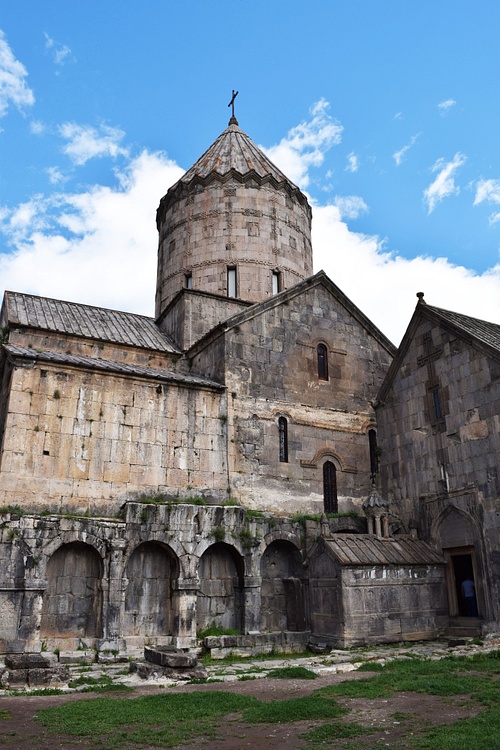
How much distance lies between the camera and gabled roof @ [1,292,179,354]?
17.2 m

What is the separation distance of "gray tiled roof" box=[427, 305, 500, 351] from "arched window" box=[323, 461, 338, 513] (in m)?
5.18

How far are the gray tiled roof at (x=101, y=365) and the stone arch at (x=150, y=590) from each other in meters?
4.16

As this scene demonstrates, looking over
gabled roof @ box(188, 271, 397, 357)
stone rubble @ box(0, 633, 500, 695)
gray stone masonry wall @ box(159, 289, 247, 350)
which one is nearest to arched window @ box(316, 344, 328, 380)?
gabled roof @ box(188, 271, 397, 357)

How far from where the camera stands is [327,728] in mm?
6875

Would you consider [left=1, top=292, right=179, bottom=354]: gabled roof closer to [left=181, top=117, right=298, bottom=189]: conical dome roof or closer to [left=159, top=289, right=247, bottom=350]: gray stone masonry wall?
[left=159, top=289, right=247, bottom=350]: gray stone masonry wall

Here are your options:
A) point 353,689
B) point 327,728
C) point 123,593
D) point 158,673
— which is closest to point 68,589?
point 123,593

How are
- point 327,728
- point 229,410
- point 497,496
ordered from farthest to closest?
point 229,410
point 497,496
point 327,728

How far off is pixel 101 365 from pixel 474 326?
10.0 metres

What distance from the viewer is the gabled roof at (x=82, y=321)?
56.4ft

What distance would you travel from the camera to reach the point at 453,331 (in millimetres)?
16375

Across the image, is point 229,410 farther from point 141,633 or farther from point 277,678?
point 277,678

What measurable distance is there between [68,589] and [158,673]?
3.76 meters

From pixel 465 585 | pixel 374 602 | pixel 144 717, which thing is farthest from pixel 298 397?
pixel 144 717

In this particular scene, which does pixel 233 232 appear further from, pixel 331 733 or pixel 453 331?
pixel 331 733
